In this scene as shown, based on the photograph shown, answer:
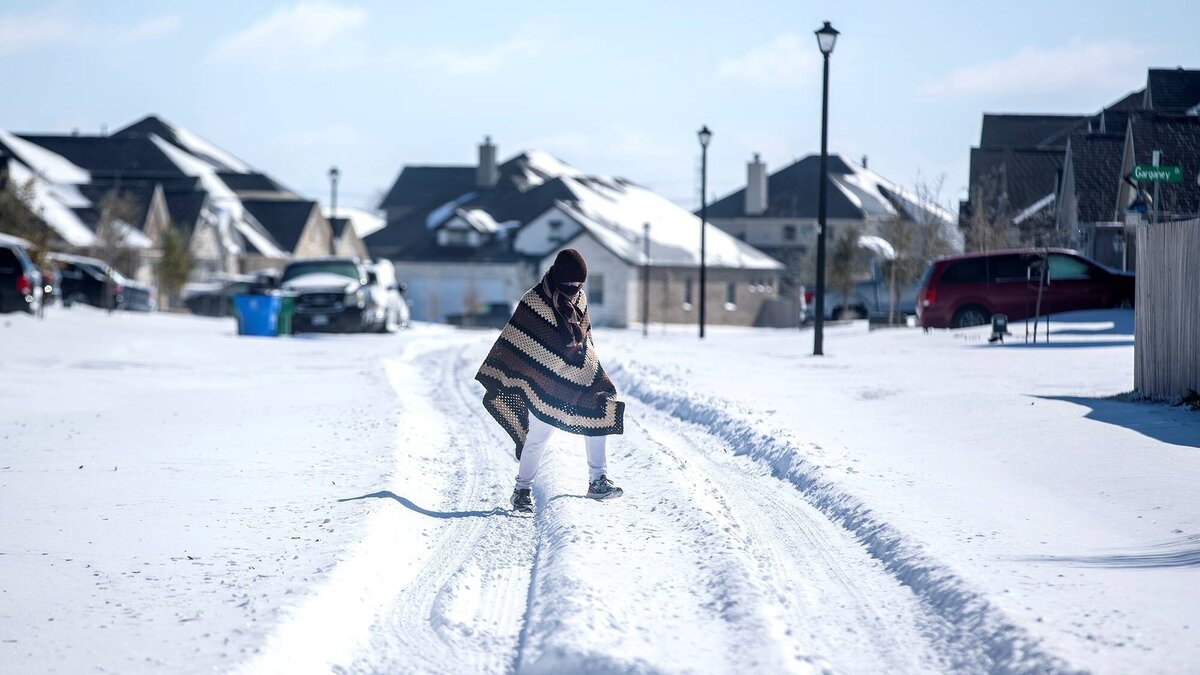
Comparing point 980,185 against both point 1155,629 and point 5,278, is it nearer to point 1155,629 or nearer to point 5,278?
point 5,278

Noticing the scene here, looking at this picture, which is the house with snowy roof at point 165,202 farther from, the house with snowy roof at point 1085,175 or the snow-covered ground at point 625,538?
the snow-covered ground at point 625,538

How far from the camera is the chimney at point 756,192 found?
85.9 m

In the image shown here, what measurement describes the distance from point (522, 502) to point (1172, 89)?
3624cm

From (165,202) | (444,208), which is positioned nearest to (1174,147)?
(165,202)

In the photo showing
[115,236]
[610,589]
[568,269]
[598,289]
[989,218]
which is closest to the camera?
[610,589]

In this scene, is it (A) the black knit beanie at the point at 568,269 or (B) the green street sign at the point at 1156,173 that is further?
(B) the green street sign at the point at 1156,173

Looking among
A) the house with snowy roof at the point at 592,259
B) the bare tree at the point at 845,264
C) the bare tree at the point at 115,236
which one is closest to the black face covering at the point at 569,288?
the bare tree at the point at 845,264

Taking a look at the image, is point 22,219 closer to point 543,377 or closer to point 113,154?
point 113,154

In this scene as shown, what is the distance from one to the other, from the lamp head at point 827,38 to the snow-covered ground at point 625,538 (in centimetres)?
900

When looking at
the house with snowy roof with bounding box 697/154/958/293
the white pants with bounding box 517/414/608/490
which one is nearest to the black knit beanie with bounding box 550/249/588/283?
the white pants with bounding box 517/414/608/490

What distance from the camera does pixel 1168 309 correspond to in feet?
44.8

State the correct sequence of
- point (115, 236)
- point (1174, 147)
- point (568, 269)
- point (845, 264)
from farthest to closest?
1. point (115, 236)
2. point (845, 264)
3. point (1174, 147)
4. point (568, 269)

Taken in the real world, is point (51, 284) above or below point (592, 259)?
below

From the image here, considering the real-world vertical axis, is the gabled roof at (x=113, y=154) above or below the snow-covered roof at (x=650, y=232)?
above
